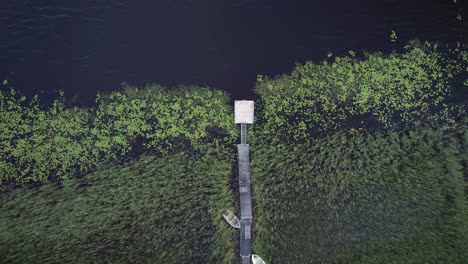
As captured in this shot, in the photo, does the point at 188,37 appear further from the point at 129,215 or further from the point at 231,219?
the point at 231,219

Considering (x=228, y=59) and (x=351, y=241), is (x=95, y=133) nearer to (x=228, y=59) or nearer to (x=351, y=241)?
(x=228, y=59)

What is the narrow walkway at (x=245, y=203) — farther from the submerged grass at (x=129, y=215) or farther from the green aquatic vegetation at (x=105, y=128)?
the green aquatic vegetation at (x=105, y=128)

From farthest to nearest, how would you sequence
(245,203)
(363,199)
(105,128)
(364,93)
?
(364,93)
(105,128)
(363,199)
(245,203)

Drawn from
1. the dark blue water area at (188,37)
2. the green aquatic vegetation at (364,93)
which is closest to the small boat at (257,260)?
the green aquatic vegetation at (364,93)

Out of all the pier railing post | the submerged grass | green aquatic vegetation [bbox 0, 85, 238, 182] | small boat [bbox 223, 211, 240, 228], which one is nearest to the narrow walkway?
the pier railing post

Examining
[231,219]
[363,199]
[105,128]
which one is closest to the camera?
[231,219]

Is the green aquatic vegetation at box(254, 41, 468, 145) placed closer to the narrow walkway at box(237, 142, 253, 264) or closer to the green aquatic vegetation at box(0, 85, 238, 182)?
the narrow walkway at box(237, 142, 253, 264)

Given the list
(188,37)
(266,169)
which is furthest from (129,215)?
(188,37)

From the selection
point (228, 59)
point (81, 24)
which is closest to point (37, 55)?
point (81, 24)

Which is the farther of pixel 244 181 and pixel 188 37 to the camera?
pixel 188 37
